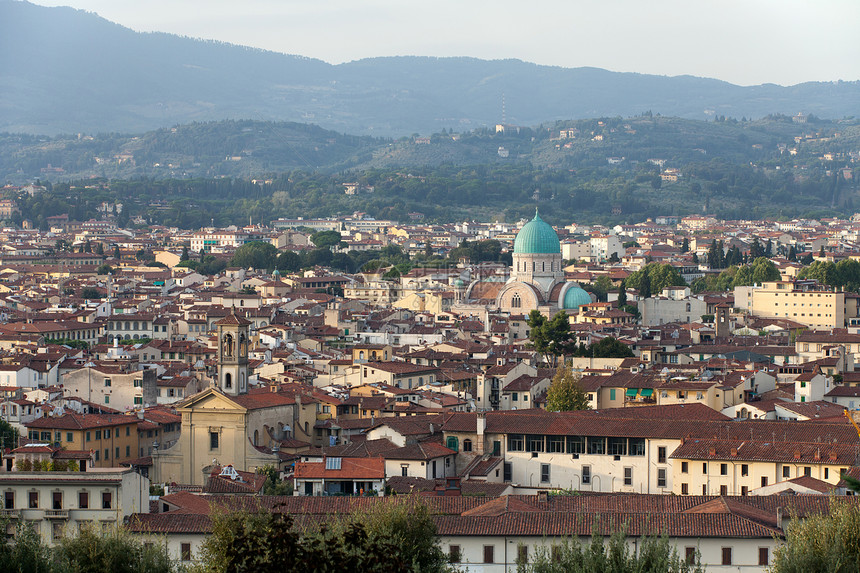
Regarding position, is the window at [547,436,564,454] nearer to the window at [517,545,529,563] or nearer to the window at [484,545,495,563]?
the window at [484,545,495,563]

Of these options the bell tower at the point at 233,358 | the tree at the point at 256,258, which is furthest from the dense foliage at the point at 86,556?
the tree at the point at 256,258

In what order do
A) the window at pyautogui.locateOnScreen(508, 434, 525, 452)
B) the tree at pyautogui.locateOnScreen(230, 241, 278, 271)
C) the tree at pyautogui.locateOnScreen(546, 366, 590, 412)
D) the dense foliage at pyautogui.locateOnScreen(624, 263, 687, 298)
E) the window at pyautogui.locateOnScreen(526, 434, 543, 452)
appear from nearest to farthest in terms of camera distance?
the window at pyautogui.locateOnScreen(526, 434, 543, 452) → the window at pyautogui.locateOnScreen(508, 434, 525, 452) → the tree at pyautogui.locateOnScreen(546, 366, 590, 412) → the dense foliage at pyautogui.locateOnScreen(624, 263, 687, 298) → the tree at pyautogui.locateOnScreen(230, 241, 278, 271)

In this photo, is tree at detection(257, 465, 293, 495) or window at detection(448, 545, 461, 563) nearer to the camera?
window at detection(448, 545, 461, 563)

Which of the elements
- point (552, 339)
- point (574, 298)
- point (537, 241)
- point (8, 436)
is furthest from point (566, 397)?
point (537, 241)

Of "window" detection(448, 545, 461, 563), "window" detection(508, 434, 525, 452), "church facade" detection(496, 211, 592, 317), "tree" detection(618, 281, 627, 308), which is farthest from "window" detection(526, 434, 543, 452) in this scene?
"tree" detection(618, 281, 627, 308)

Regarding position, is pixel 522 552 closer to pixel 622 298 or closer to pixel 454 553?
pixel 454 553

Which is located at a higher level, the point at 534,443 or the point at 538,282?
the point at 534,443
